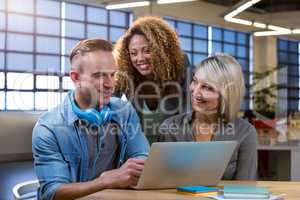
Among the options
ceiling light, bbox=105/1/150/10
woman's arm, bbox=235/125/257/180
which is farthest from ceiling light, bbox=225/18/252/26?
woman's arm, bbox=235/125/257/180

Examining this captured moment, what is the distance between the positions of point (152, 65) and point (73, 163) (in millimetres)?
1110

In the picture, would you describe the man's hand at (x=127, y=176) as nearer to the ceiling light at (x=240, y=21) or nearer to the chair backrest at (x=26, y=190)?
the chair backrest at (x=26, y=190)

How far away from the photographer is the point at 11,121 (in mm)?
1492

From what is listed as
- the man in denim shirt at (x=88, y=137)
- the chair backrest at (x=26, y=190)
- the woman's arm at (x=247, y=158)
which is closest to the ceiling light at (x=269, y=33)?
the woman's arm at (x=247, y=158)

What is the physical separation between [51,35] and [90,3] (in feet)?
3.12

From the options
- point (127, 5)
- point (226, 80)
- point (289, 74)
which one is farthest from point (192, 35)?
point (226, 80)

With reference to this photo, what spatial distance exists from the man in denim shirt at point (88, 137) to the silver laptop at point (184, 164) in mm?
72

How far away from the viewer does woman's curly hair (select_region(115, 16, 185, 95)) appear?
2666 millimetres

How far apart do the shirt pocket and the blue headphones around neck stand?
0.43 feet

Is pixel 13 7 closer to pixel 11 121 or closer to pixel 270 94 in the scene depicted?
pixel 270 94

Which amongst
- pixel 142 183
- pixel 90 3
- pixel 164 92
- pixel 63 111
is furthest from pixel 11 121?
pixel 90 3

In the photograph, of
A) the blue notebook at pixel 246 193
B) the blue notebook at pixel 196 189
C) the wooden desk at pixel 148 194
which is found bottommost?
the wooden desk at pixel 148 194

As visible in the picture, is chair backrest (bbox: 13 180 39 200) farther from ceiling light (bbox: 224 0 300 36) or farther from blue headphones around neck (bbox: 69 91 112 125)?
ceiling light (bbox: 224 0 300 36)

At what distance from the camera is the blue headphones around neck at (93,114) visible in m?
1.73
